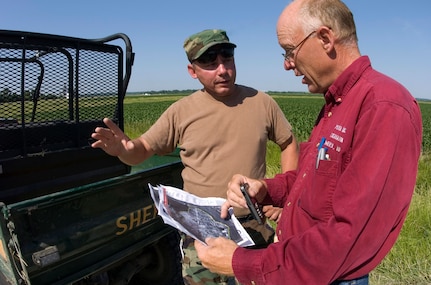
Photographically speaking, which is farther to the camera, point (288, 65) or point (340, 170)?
point (288, 65)

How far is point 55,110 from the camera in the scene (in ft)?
10.6

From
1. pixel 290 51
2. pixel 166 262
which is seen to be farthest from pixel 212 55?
pixel 166 262

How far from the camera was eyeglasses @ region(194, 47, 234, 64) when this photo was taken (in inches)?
97.0

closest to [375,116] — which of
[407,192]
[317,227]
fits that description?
[407,192]

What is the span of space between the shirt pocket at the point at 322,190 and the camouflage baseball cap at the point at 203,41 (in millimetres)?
1412

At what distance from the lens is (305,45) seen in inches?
50.1

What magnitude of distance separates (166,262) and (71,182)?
1.06 m

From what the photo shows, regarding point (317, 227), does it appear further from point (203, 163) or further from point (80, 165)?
point (80, 165)

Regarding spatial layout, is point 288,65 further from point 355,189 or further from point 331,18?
point 355,189

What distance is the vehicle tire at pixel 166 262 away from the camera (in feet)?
10.5

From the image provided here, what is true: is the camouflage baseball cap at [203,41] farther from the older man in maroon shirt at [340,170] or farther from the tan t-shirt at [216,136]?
the older man in maroon shirt at [340,170]

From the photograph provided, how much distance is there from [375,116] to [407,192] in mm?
227

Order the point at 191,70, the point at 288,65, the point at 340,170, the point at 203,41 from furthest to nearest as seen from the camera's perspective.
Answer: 1. the point at 191,70
2. the point at 203,41
3. the point at 288,65
4. the point at 340,170

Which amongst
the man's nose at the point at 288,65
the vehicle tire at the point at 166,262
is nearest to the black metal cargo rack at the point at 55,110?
the vehicle tire at the point at 166,262
